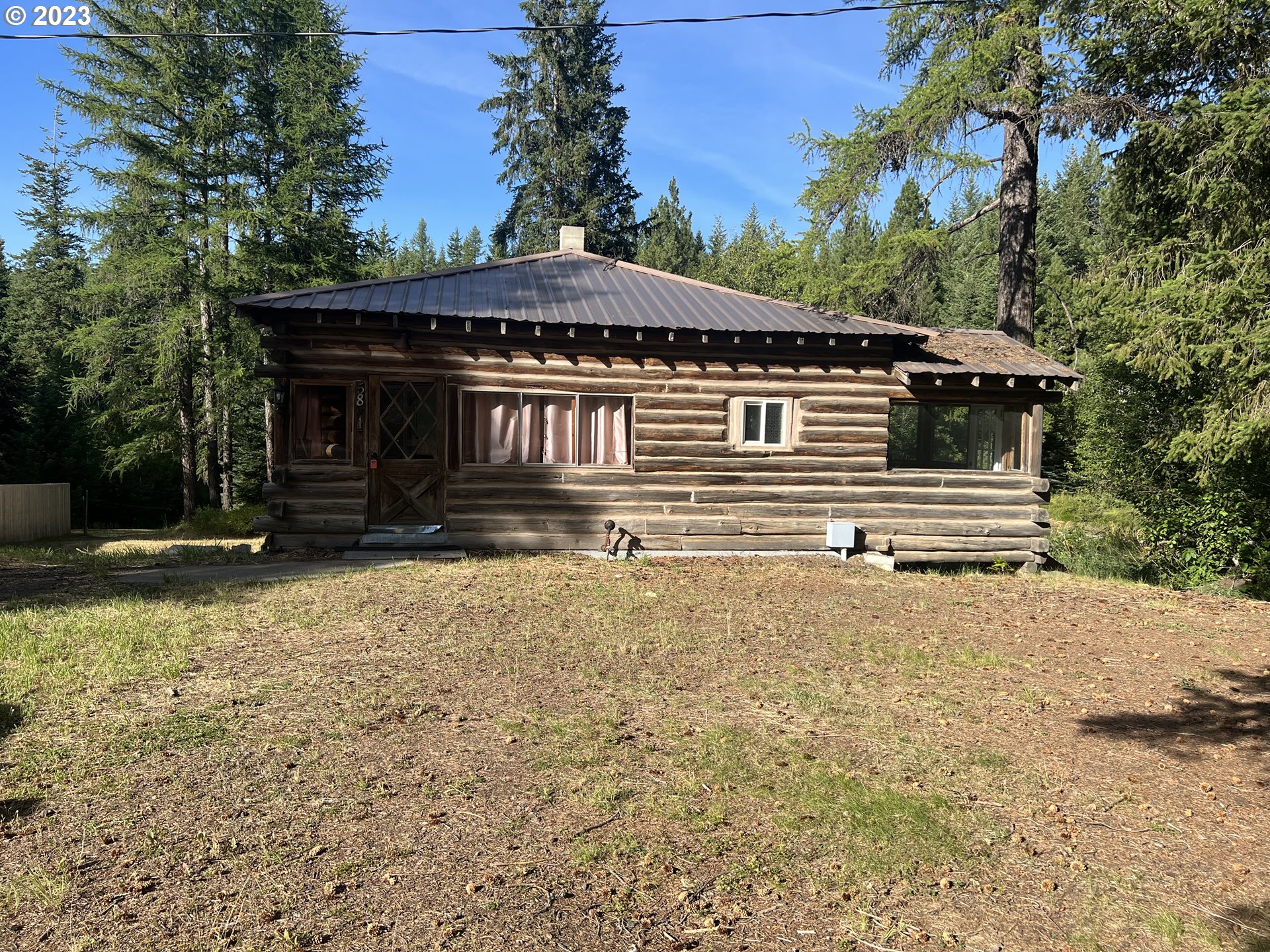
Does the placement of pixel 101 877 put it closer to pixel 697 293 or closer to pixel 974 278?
pixel 697 293

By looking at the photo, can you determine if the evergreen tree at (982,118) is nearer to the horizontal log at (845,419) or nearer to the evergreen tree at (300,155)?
the horizontal log at (845,419)

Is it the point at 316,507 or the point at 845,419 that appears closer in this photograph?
the point at 316,507

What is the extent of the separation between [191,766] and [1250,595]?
17.2m

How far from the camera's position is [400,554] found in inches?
502

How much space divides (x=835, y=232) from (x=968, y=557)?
27.6 feet

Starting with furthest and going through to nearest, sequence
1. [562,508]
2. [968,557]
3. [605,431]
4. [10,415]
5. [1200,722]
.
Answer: [10,415] < [968,557] < [605,431] < [562,508] < [1200,722]

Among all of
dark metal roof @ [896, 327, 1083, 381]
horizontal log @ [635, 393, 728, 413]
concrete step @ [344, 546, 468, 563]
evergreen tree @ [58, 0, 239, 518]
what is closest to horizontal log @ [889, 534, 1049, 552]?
dark metal roof @ [896, 327, 1083, 381]

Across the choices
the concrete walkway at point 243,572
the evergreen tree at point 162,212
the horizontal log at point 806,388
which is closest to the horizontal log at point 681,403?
the horizontal log at point 806,388

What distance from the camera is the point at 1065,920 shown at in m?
3.97

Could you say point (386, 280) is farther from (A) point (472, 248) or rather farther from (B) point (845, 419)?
(A) point (472, 248)

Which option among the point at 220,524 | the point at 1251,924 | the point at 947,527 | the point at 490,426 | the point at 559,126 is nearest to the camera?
the point at 1251,924

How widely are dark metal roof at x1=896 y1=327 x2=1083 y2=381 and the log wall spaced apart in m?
0.57

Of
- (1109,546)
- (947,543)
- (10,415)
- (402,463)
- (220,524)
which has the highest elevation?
(10,415)

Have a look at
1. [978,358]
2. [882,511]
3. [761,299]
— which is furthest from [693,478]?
[978,358]
